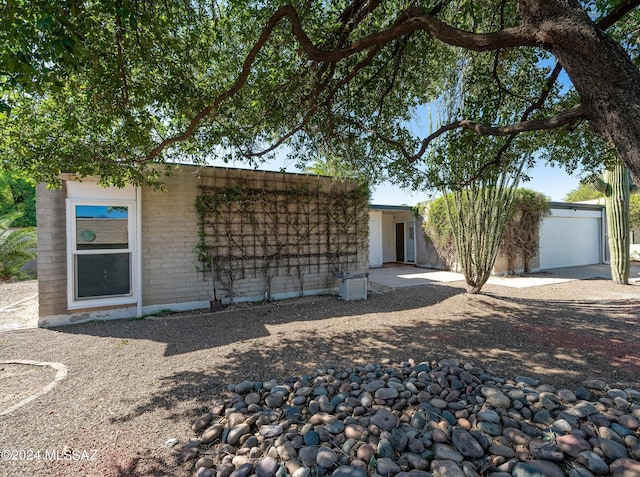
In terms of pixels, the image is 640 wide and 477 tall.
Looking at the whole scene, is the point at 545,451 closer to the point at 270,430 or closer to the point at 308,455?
the point at 308,455

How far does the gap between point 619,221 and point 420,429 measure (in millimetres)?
10114

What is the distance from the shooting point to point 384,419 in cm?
212

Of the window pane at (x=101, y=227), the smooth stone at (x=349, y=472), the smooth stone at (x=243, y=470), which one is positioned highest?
the window pane at (x=101, y=227)

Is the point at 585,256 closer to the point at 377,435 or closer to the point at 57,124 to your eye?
the point at 377,435

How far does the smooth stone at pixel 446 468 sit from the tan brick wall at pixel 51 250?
6.08 metres

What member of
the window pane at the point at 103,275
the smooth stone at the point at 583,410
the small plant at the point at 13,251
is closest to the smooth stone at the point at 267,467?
the smooth stone at the point at 583,410

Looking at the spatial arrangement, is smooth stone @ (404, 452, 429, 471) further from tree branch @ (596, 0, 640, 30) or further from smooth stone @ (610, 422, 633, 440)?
tree branch @ (596, 0, 640, 30)

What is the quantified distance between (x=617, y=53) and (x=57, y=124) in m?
5.88

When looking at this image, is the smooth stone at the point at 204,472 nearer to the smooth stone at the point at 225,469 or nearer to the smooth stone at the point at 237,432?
the smooth stone at the point at 225,469

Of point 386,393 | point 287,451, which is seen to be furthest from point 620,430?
point 287,451

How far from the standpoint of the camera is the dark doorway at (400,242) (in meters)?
14.7

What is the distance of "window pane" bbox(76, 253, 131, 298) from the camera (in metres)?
5.11

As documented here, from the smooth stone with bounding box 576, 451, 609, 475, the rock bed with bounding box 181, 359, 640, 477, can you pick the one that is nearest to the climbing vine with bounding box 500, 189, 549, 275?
the rock bed with bounding box 181, 359, 640, 477

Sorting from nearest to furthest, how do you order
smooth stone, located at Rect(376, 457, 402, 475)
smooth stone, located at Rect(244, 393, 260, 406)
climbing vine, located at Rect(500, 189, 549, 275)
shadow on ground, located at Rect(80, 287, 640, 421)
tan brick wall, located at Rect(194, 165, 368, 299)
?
1. smooth stone, located at Rect(376, 457, 402, 475)
2. smooth stone, located at Rect(244, 393, 260, 406)
3. shadow on ground, located at Rect(80, 287, 640, 421)
4. tan brick wall, located at Rect(194, 165, 368, 299)
5. climbing vine, located at Rect(500, 189, 549, 275)
